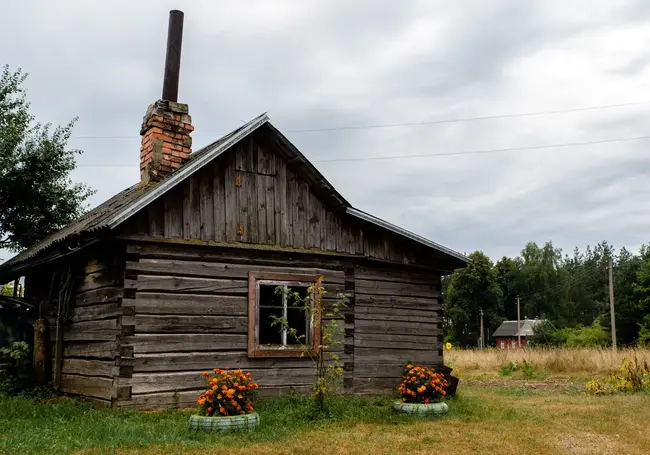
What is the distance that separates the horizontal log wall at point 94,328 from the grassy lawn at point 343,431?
59 cm

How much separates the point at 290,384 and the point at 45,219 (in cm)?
1299

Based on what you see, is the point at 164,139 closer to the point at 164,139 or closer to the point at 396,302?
the point at 164,139

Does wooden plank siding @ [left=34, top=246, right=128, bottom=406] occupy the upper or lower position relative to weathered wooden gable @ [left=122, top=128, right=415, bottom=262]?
lower

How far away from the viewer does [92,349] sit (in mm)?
12703

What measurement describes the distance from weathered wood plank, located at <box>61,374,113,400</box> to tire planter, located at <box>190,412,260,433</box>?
256cm

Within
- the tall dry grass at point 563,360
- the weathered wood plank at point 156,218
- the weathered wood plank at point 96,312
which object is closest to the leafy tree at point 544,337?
the tall dry grass at point 563,360

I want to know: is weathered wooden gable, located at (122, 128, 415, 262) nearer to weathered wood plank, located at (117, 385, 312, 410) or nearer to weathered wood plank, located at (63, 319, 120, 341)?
weathered wood plank, located at (63, 319, 120, 341)

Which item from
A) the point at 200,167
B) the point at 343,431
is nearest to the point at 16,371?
the point at 200,167

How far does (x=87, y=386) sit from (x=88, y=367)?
35 centimetres

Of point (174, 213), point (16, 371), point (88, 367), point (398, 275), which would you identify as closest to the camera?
point (174, 213)

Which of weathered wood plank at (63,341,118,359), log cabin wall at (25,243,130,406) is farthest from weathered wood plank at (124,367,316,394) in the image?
weathered wood plank at (63,341,118,359)

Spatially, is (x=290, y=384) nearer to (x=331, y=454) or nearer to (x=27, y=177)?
(x=331, y=454)

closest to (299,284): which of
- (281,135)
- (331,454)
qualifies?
(281,135)

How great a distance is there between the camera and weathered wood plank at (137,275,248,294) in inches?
473
